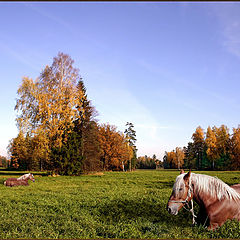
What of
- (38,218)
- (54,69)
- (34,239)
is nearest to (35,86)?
(54,69)

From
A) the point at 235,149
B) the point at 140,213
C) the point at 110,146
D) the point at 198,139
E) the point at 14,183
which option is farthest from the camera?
the point at 198,139

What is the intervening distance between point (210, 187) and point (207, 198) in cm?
28

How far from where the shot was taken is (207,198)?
552 centimetres

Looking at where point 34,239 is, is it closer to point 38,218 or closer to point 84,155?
point 38,218

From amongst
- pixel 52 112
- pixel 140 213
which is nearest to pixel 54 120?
pixel 52 112

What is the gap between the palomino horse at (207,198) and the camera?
5434 millimetres

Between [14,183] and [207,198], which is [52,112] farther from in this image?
[207,198]

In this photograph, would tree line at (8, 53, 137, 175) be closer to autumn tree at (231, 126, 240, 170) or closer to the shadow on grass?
the shadow on grass

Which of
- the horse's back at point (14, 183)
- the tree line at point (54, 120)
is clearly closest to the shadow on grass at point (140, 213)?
the horse's back at point (14, 183)

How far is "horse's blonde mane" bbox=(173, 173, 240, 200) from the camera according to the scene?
5531mm

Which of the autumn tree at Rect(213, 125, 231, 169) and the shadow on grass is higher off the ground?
the autumn tree at Rect(213, 125, 231, 169)

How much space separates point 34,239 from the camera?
17.7 ft

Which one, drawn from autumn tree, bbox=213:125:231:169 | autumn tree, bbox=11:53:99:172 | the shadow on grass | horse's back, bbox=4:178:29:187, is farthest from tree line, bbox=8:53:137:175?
autumn tree, bbox=213:125:231:169

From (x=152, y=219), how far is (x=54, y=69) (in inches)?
1119
